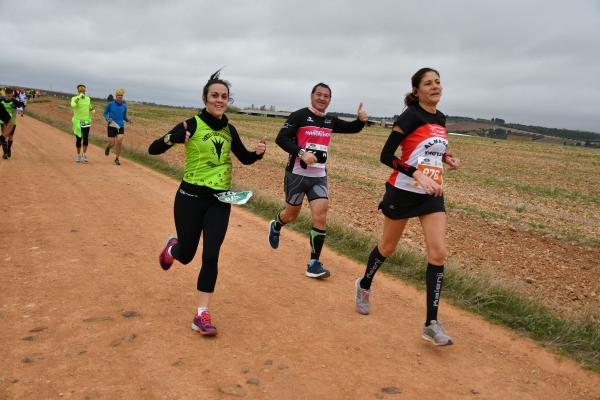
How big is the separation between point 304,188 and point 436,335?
8.15 ft

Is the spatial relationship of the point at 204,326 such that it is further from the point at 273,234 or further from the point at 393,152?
the point at 273,234

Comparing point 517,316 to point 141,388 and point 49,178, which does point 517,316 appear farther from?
point 49,178

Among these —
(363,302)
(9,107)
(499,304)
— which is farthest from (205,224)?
(9,107)

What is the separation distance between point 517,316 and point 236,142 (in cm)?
366

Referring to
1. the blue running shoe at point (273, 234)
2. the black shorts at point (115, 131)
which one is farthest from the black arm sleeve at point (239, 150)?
the black shorts at point (115, 131)

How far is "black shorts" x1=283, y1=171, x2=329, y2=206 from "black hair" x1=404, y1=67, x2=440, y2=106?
1.73 m

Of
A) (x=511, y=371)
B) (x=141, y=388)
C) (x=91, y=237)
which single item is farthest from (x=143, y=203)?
(x=511, y=371)

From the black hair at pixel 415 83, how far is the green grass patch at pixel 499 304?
2560 mm

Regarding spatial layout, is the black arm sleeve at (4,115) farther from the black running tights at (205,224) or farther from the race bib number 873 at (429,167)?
the race bib number 873 at (429,167)

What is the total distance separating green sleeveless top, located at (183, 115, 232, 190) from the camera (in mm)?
4238

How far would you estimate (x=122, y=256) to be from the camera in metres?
6.18

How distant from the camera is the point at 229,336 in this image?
167 inches

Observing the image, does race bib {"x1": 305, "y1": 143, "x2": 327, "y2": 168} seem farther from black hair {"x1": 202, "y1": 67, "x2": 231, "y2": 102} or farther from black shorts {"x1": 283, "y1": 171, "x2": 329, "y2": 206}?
black hair {"x1": 202, "y1": 67, "x2": 231, "y2": 102}

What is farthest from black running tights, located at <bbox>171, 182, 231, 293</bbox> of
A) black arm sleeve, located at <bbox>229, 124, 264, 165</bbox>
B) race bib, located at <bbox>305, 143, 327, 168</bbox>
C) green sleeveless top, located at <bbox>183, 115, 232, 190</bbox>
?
race bib, located at <bbox>305, 143, 327, 168</bbox>
